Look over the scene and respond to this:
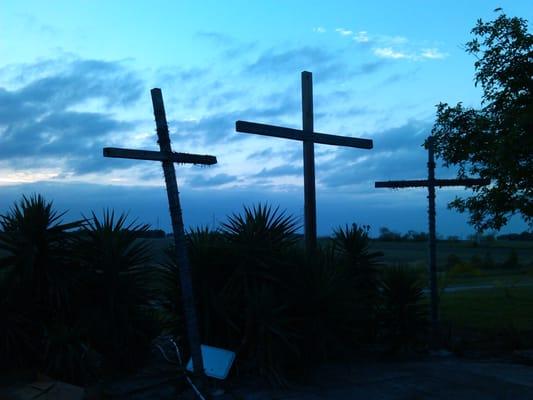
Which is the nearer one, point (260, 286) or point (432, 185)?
point (260, 286)

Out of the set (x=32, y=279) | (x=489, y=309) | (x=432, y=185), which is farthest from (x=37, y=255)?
(x=489, y=309)

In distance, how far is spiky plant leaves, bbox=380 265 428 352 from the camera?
35.4 ft

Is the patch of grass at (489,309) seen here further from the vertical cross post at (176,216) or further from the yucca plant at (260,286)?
the vertical cross post at (176,216)

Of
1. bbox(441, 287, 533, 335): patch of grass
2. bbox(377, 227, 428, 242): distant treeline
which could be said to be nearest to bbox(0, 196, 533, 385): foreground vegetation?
bbox(441, 287, 533, 335): patch of grass

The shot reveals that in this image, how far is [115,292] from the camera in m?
8.85

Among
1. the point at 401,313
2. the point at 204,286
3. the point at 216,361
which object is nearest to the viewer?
the point at 216,361

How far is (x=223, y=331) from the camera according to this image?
347 inches

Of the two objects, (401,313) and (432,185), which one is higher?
(432,185)

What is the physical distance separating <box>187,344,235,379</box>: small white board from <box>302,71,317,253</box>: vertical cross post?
115 inches

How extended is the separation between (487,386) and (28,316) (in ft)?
19.8

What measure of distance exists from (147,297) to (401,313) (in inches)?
173

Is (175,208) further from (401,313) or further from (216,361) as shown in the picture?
(401,313)

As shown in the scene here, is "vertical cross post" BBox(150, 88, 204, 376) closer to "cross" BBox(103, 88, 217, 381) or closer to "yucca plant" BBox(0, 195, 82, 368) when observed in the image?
"cross" BBox(103, 88, 217, 381)

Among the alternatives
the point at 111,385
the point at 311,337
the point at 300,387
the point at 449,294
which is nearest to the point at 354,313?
the point at 311,337
